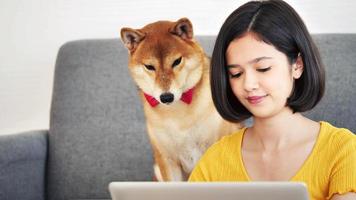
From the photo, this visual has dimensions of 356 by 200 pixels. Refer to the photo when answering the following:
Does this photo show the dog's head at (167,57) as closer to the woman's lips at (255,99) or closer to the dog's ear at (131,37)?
the dog's ear at (131,37)

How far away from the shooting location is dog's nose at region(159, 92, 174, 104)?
5.57 feet

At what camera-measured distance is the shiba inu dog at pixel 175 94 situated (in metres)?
1.70

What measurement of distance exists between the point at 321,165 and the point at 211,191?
42cm

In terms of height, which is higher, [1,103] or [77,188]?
[1,103]

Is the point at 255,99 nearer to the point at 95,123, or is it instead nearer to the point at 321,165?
the point at 321,165

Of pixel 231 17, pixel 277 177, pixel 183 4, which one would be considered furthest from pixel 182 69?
pixel 277 177

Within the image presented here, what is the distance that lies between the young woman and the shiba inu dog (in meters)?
0.38

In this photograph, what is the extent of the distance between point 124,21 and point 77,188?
599 millimetres

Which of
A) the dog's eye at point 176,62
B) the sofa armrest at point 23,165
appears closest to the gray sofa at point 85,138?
the sofa armrest at point 23,165

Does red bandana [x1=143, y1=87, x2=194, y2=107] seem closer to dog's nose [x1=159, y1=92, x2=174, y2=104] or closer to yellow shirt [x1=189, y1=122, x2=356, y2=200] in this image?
dog's nose [x1=159, y1=92, x2=174, y2=104]

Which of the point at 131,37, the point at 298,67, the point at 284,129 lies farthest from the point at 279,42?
the point at 131,37

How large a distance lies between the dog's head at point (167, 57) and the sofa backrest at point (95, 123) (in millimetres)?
72

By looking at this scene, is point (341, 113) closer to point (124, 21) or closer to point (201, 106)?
point (201, 106)

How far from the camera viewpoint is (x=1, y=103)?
6.76ft
